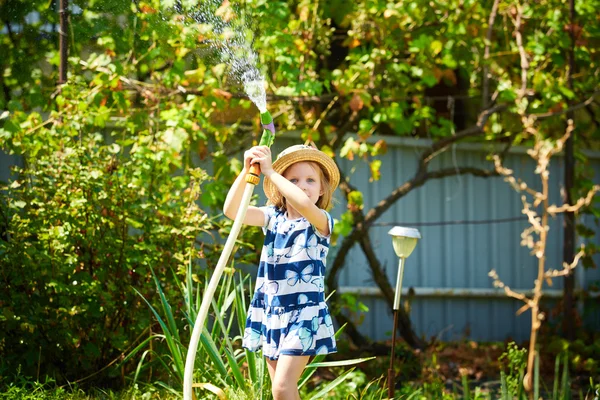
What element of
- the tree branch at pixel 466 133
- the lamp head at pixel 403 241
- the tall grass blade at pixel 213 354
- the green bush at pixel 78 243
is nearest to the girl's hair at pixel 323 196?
the lamp head at pixel 403 241

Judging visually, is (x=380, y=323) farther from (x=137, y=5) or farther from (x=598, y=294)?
(x=137, y=5)

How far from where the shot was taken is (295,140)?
578cm

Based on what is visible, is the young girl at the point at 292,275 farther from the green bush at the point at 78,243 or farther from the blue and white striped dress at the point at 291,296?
A: the green bush at the point at 78,243

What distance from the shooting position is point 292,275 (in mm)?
2969

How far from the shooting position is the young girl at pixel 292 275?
287 centimetres

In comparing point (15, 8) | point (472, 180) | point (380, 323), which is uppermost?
point (15, 8)

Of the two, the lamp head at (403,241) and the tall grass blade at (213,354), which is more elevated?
the lamp head at (403,241)

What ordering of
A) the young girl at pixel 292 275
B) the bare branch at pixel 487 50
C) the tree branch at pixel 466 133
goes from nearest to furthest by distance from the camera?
the young girl at pixel 292 275 < the bare branch at pixel 487 50 < the tree branch at pixel 466 133

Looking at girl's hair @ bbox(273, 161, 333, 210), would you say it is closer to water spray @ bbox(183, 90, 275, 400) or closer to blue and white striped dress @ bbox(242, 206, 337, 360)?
blue and white striped dress @ bbox(242, 206, 337, 360)

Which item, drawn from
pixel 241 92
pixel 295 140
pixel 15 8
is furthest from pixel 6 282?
pixel 295 140

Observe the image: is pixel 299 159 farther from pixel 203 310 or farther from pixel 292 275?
pixel 203 310

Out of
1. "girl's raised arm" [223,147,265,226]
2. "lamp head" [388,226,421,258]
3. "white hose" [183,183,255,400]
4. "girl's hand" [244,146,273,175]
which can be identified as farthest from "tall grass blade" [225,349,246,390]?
"girl's hand" [244,146,273,175]

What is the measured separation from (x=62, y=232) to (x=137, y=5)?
1276 mm

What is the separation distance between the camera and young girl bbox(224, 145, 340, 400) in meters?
2.87
